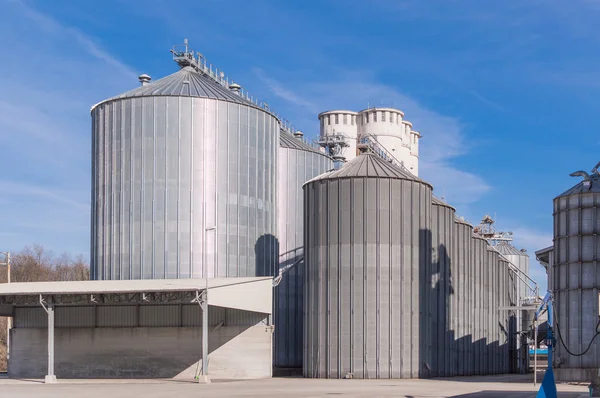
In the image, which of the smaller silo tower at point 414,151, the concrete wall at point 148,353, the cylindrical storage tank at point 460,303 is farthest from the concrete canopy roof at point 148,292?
the smaller silo tower at point 414,151

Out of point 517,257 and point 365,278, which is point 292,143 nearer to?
point 365,278

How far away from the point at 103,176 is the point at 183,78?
1048 cm

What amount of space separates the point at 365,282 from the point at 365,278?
0.92 feet

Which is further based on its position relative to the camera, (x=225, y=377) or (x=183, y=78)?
(x=183, y=78)

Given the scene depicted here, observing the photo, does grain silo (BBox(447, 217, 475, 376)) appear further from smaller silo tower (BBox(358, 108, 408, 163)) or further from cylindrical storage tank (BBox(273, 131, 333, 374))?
smaller silo tower (BBox(358, 108, 408, 163))

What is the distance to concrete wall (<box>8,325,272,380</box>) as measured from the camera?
2549 inches

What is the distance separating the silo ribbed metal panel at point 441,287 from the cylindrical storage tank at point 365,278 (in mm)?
2585

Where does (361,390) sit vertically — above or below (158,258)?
below

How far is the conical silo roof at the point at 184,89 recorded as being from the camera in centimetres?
7175

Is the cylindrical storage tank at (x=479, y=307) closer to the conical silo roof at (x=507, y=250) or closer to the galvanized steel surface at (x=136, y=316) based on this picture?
the galvanized steel surface at (x=136, y=316)

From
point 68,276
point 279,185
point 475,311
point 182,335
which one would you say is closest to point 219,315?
point 182,335

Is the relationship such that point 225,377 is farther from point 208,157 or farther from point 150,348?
point 208,157

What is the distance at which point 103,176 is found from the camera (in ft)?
237

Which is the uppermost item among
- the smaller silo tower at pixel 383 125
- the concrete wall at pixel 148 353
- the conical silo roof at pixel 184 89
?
the smaller silo tower at pixel 383 125
